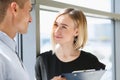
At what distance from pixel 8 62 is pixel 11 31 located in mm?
132

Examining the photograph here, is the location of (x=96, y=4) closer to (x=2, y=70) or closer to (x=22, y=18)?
(x=22, y=18)

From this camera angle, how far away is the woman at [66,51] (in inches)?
61.4

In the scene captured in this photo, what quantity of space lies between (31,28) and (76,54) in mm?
363

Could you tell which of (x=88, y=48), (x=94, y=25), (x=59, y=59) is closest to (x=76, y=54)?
(x=59, y=59)

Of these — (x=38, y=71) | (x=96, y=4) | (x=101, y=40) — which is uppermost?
(x=96, y=4)

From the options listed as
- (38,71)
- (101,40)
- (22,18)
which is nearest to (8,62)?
(22,18)

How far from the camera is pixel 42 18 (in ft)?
5.86

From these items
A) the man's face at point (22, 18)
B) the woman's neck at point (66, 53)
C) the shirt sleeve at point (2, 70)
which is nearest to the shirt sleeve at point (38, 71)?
the woman's neck at point (66, 53)

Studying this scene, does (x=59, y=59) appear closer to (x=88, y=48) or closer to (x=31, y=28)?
(x=31, y=28)

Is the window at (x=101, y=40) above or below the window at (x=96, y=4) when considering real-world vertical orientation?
below

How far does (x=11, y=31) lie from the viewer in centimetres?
88

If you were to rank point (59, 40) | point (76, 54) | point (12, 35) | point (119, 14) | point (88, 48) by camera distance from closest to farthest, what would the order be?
point (12, 35) → point (59, 40) → point (76, 54) → point (88, 48) → point (119, 14)

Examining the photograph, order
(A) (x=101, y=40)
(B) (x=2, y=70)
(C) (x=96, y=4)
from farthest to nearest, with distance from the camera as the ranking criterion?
(A) (x=101, y=40) → (C) (x=96, y=4) → (B) (x=2, y=70)

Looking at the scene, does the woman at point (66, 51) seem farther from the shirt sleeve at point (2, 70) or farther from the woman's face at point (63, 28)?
the shirt sleeve at point (2, 70)
